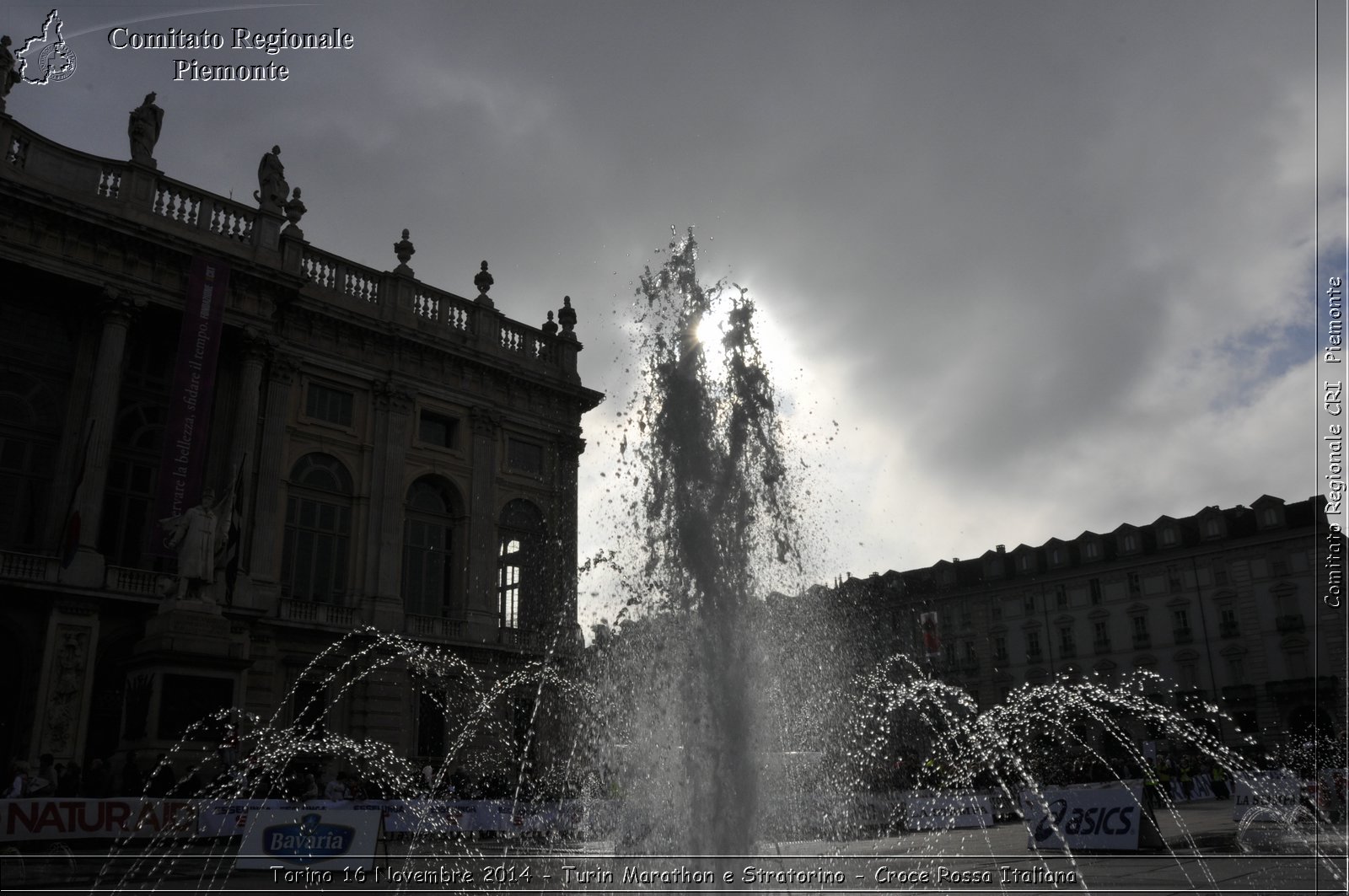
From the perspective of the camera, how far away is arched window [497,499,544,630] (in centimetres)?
3000

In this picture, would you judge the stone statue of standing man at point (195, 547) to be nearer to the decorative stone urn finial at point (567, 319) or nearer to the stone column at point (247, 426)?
the stone column at point (247, 426)

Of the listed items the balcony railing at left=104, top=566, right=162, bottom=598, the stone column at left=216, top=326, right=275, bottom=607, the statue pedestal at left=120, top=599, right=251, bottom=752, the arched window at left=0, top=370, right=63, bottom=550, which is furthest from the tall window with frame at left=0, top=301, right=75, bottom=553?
Result: the statue pedestal at left=120, top=599, right=251, bottom=752

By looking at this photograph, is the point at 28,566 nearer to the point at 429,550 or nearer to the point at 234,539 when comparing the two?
the point at 234,539

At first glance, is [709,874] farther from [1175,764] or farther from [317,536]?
[1175,764]

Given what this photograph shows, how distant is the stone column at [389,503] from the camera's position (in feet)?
87.4

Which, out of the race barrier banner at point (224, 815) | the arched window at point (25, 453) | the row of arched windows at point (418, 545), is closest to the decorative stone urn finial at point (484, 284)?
the row of arched windows at point (418, 545)

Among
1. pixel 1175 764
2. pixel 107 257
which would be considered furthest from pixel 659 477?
pixel 1175 764

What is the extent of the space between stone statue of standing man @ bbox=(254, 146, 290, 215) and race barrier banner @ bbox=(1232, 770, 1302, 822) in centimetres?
2699

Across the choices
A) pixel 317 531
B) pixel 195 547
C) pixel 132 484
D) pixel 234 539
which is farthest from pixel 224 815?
pixel 317 531

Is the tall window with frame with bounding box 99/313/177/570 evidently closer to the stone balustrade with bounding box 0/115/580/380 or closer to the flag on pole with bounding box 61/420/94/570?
the flag on pole with bounding box 61/420/94/570

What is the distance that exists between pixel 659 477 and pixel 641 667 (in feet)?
7.18

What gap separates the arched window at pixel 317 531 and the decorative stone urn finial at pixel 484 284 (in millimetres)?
8050

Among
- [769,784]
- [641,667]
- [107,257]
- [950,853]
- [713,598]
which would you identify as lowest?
[950,853]

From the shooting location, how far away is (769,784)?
10266mm
